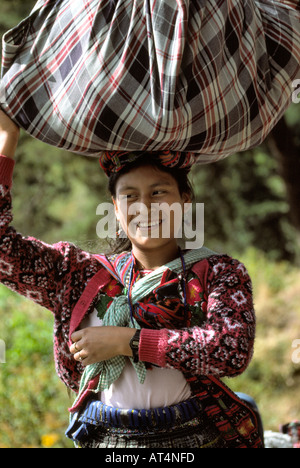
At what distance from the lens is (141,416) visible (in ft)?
6.52

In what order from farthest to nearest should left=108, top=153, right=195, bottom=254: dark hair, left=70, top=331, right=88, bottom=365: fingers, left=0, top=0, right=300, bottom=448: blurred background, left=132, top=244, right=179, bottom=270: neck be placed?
left=0, top=0, right=300, bottom=448: blurred background → left=132, top=244, right=179, bottom=270: neck → left=108, top=153, right=195, bottom=254: dark hair → left=70, top=331, right=88, bottom=365: fingers

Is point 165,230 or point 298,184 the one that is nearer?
point 165,230

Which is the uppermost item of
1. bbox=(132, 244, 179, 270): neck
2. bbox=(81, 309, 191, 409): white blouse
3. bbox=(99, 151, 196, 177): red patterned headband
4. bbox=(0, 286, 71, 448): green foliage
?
bbox=(99, 151, 196, 177): red patterned headband

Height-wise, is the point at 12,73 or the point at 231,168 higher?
the point at 231,168

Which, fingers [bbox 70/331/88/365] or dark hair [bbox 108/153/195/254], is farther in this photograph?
dark hair [bbox 108/153/195/254]

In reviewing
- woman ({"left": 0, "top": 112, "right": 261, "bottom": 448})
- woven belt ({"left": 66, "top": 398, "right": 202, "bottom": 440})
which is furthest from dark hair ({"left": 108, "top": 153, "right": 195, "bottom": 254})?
woven belt ({"left": 66, "top": 398, "right": 202, "bottom": 440})

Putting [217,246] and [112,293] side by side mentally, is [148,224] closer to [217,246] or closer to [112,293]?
[112,293]

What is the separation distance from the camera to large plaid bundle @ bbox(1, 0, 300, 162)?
185cm

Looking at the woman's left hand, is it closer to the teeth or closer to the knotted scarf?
the knotted scarf

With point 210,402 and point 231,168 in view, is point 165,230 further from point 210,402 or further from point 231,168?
point 231,168

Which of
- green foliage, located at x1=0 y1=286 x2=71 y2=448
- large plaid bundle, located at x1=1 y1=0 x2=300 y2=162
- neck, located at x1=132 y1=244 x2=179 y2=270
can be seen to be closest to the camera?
large plaid bundle, located at x1=1 y1=0 x2=300 y2=162

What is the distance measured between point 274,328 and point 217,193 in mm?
3214

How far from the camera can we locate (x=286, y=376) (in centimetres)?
578

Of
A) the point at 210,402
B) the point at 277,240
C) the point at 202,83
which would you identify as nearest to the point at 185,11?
the point at 202,83
